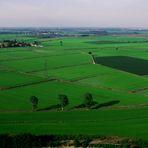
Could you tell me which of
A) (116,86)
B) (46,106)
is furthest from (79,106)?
(116,86)

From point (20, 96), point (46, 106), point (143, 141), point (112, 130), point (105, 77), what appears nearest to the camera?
point (143, 141)

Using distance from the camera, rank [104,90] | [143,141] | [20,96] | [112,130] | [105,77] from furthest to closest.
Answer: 1. [105,77]
2. [104,90]
3. [20,96]
4. [112,130]
5. [143,141]

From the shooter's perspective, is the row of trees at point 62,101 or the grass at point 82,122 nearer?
the grass at point 82,122

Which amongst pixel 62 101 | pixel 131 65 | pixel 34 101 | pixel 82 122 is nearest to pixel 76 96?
pixel 62 101

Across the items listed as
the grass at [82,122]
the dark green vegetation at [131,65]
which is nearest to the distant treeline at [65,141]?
the grass at [82,122]

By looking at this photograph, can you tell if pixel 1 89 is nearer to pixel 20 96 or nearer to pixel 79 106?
pixel 20 96

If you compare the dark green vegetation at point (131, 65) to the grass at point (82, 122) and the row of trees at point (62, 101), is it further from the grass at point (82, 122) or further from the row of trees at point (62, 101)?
the grass at point (82, 122)
